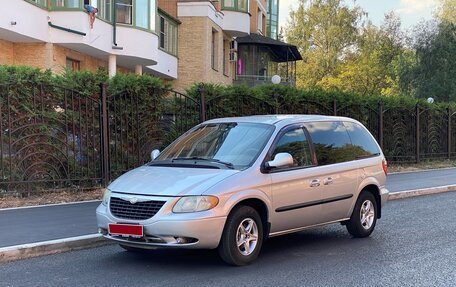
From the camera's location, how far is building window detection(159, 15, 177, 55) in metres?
27.4

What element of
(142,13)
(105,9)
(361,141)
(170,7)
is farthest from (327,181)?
(170,7)

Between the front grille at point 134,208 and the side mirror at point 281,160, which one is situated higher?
the side mirror at point 281,160

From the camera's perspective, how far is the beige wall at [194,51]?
96.2 feet

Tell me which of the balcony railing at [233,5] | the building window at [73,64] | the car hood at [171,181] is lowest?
the car hood at [171,181]

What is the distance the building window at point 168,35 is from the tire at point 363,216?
20.6m

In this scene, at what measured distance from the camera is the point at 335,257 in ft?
22.5

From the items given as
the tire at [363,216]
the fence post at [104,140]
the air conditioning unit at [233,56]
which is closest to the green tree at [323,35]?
the air conditioning unit at [233,56]

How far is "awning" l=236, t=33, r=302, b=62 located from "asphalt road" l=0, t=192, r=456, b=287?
2939cm

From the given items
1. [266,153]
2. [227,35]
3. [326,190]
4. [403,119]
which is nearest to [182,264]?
[266,153]

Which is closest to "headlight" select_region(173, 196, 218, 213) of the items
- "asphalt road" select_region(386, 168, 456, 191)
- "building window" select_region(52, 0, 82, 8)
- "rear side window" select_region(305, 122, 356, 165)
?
"rear side window" select_region(305, 122, 356, 165)

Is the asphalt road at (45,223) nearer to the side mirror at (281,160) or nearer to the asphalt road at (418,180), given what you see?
the side mirror at (281,160)

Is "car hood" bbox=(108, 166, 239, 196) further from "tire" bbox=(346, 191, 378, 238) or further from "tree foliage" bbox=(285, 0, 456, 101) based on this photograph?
"tree foliage" bbox=(285, 0, 456, 101)

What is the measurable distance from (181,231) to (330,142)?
2963 millimetres

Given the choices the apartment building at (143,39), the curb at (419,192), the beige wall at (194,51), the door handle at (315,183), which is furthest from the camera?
the beige wall at (194,51)
